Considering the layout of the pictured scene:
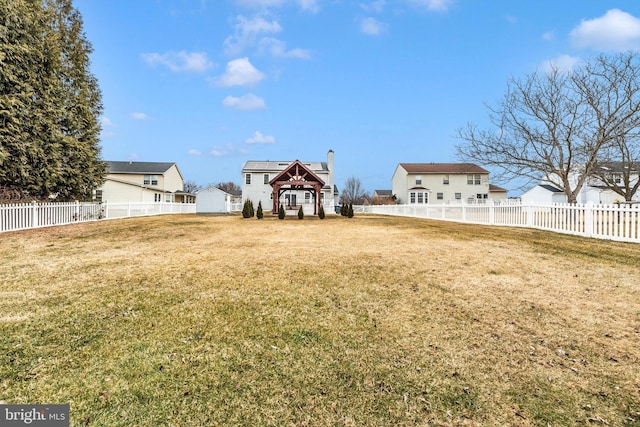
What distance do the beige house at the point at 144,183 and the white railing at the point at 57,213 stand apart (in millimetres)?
10624

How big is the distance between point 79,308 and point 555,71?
22.7 metres

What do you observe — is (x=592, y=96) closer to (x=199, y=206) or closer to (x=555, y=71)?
(x=555, y=71)

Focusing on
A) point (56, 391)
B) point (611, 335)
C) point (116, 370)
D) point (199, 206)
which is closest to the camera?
point (56, 391)

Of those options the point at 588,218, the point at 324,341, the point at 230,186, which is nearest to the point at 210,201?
the point at 588,218

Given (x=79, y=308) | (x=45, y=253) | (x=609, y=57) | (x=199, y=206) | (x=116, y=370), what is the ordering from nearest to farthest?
1. (x=116, y=370)
2. (x=79, y=308)
3. (x=45, y=253)
4. (x=609, y=57)
5. (x=199, y=206)

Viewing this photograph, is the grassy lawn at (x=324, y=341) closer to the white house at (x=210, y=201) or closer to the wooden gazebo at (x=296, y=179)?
the wooden gazebo at (x=296, y=179)

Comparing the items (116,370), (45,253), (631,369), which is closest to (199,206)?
(45,253)

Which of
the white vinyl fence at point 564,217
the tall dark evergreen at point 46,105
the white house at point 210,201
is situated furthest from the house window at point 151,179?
the white vinyl fence at point 564,217

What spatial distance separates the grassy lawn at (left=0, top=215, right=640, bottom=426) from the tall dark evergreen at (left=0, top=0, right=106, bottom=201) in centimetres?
999

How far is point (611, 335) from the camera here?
11.8 feet

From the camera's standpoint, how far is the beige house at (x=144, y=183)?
108ft

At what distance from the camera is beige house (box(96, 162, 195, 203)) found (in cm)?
3294

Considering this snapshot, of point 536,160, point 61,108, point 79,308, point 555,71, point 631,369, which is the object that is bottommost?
point 631,369

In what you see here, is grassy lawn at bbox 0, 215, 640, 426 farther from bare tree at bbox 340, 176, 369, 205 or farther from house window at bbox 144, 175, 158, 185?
bare tree at bbox 340, 176, 369, 205
